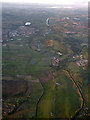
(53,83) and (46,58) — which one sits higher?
(46,58)

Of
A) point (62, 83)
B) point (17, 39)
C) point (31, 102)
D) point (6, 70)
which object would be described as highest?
point (17, 39)

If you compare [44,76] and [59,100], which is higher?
[44,76]

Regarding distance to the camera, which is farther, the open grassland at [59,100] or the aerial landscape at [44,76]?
the aerial landscape at [44,76]

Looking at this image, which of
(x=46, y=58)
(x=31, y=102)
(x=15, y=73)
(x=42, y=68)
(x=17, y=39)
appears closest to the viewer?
(x=31, y=102)

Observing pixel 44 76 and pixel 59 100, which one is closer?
pixel 59 100

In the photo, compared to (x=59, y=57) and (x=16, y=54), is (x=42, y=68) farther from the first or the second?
(x=16, y=54)

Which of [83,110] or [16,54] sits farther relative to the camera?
[16,54]

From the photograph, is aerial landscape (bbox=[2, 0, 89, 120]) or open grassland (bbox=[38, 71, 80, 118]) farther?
aerial landscape (bbox=[2, 0, 89, 120])

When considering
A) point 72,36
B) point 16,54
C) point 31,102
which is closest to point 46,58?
point 16,54
